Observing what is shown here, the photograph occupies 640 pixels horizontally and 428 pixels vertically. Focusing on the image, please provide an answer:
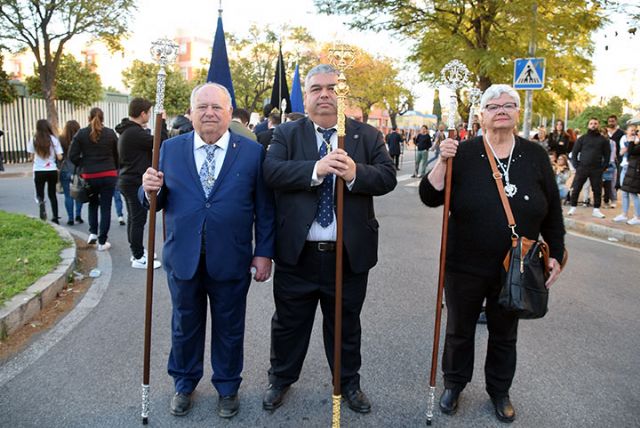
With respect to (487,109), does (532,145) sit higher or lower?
lower

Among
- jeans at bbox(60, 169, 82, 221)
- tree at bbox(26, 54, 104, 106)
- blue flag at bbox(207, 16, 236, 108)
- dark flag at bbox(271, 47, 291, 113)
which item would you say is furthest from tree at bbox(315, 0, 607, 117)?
tree at bbox(26, 54, 104, 106)

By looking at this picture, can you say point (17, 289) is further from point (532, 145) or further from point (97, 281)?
point (532, 145)

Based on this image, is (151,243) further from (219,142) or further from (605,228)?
(605,228)

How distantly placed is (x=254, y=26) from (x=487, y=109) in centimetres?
3376

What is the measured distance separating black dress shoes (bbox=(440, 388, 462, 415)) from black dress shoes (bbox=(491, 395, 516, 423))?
0.23 m

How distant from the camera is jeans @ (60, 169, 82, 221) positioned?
8859 millimetres

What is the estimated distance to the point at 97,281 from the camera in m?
5.65

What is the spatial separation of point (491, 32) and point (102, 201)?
9905 millimetres

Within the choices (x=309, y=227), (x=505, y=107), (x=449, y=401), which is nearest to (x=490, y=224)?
(x=505, y=107)

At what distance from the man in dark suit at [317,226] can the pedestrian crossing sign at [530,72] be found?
25.6 ft

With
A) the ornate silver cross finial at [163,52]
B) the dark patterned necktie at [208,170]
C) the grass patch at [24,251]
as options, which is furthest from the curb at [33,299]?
the ornate silver cross finial at [163,52]

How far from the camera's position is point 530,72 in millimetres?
9672

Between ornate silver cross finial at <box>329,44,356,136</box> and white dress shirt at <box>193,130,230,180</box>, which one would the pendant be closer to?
ornate silver cross finial at <box>329,44,356,136</box>

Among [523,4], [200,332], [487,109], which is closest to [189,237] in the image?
[200,332]
